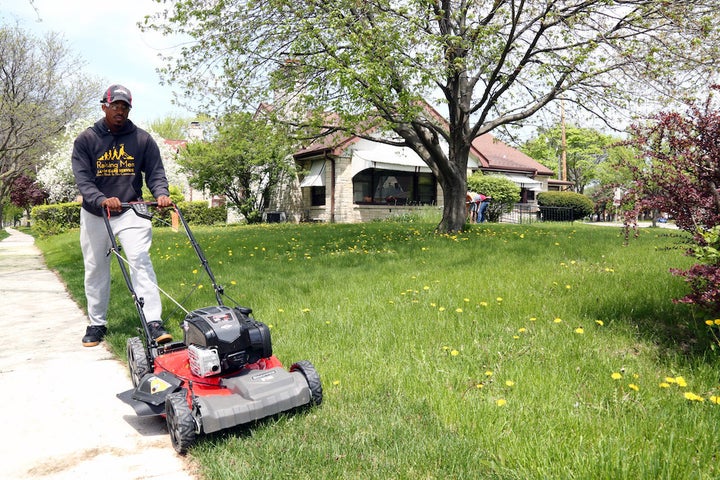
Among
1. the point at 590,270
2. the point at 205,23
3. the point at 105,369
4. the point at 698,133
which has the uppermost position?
the point at 205,23

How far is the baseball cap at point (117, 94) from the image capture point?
4.17 metres

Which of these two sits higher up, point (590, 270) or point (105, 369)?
point (590, 270)

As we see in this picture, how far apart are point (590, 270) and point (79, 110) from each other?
2382cm

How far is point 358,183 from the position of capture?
23.1 m

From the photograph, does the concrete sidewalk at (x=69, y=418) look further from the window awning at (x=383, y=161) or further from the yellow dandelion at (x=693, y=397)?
the window awning at (x=383, y=161)

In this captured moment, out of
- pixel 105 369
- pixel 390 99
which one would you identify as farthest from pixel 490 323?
pixel 390 99

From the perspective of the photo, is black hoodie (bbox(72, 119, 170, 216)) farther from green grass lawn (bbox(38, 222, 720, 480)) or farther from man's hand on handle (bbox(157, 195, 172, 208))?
green grass lawn (bbox(38, 222, 720, 480))

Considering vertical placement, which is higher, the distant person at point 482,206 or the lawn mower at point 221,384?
the distant person at point 482,206

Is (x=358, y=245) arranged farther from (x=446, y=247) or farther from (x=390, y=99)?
(x=390, y=99)

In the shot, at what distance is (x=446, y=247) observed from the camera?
9.26 metres

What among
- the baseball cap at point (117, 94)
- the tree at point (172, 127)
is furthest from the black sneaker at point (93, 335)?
the tree at point (172, 127)

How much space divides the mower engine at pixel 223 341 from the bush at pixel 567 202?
30518mm

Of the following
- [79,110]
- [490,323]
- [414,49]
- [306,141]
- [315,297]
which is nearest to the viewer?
[490,323]

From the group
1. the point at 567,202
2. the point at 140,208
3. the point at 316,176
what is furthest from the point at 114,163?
the point at 567,202
